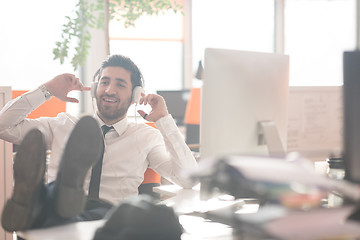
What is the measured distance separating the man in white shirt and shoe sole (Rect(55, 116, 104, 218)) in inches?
27.6

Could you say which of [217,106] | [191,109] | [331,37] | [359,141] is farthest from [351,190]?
[331,37]

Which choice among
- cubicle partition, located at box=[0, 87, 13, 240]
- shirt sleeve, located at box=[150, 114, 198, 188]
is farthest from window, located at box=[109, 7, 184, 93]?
shirt sleeve, located at box=[150, 114, 198, 188]

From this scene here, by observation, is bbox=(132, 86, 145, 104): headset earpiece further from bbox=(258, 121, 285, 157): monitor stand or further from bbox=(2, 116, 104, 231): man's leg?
bbox=(2, 116, 104, 231): man's leg

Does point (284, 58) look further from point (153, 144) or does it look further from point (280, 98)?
point (153, 144)

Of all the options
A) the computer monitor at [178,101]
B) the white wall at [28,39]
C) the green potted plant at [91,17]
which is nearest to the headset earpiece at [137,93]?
the green potted plant at [91,17]

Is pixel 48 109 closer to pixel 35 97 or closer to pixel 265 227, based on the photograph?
pixel 35 97

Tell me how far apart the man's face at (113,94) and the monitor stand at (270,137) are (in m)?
0.77

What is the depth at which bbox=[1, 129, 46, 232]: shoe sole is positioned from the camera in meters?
1.14

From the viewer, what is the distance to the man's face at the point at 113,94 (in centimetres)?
205

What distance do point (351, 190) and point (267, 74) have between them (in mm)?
694

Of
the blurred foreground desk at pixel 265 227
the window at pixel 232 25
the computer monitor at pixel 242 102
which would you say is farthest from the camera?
the window at pixel 232 25

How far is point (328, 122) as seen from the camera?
2139 millimetres

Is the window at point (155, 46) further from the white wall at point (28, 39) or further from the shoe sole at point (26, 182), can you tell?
the shoe sole at point (26, 182)

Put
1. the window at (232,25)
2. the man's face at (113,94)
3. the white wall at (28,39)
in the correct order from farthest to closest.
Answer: the window at (232,25)
the white wall at (28,39)
the man's face at (113,94)
